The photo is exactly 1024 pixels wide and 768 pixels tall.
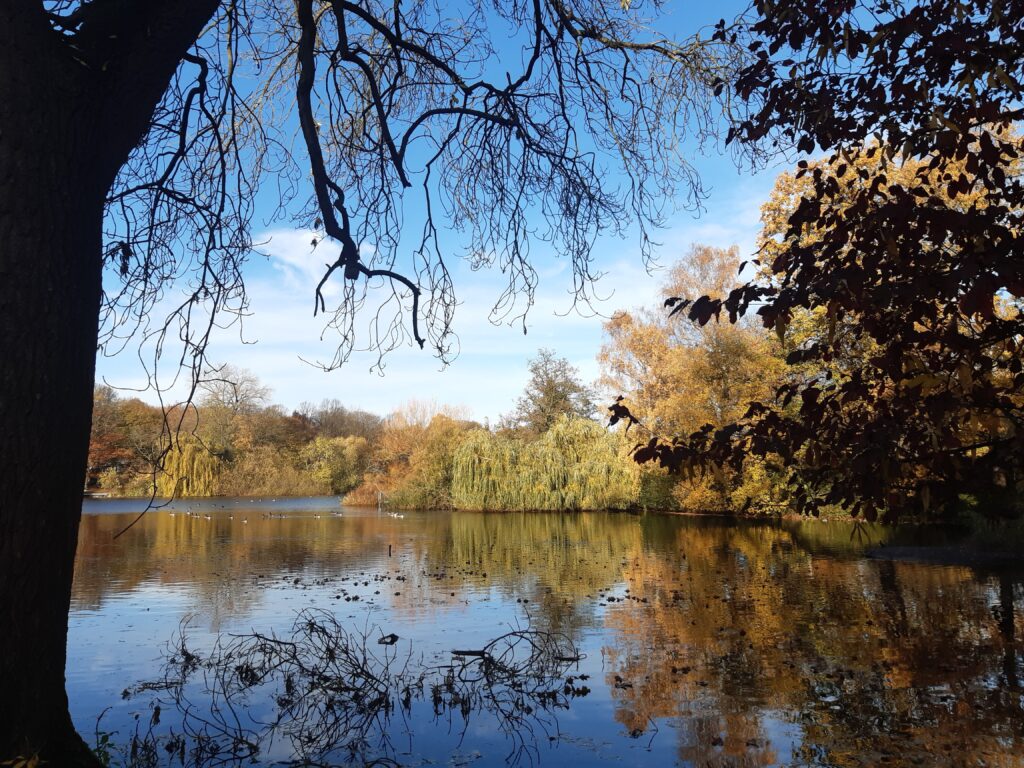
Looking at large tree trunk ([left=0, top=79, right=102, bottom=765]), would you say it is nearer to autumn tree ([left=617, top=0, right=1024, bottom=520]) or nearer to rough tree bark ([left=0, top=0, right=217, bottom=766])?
rough tree bark ([left=0, top=0, right=217, bottom=766])

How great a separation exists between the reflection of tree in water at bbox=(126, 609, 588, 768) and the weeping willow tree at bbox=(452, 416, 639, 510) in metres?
21.2

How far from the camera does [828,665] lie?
6324 millimetres

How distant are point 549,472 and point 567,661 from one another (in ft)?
74.4

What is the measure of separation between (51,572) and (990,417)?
137 inches

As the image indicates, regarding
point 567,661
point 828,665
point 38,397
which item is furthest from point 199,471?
point 38,397

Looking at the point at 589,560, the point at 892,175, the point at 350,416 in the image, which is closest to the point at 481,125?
the point at 589,560

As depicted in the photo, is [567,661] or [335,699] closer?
[335,699]

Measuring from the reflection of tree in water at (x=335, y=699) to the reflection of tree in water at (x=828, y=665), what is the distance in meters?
0.73

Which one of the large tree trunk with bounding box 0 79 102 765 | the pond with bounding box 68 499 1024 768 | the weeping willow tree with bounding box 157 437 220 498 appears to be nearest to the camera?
the large tree trunk with bounding box 0 79 102 765

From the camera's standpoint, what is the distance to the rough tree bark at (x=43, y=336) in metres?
2.20

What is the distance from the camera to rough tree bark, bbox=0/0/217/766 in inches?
86.6

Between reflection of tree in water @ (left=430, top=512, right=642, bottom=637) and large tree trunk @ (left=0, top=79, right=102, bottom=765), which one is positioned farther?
reflection of tree in water @ (left=430, top=512, right=642, bottom=637)

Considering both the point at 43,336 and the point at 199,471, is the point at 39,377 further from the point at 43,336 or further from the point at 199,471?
the point at 199,471

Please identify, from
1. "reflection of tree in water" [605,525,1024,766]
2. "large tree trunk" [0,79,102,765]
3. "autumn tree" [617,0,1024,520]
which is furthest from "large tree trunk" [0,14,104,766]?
"reflection of tree in water" [605,525,1024,766]
